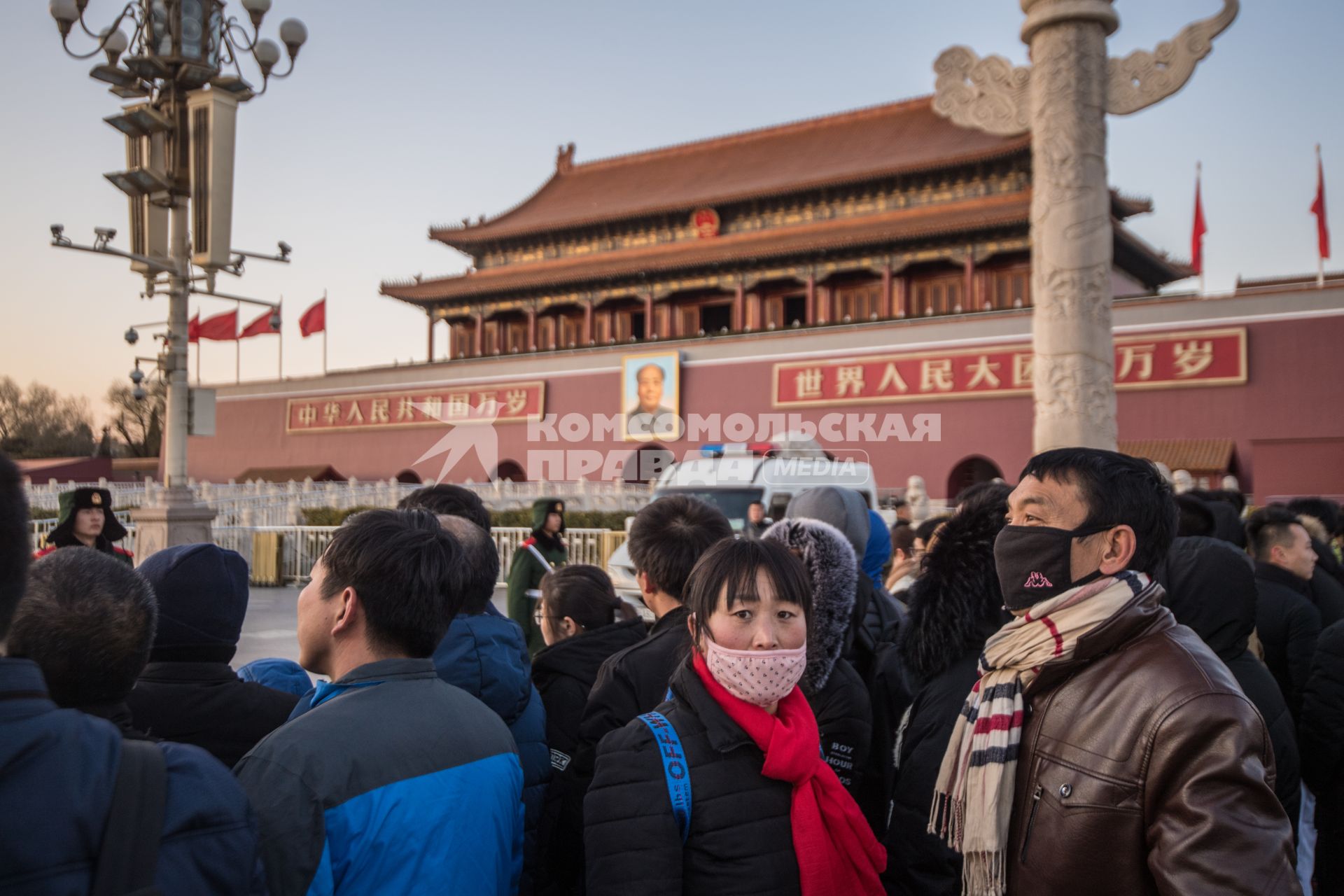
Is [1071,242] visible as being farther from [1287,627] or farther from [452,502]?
[452,502]

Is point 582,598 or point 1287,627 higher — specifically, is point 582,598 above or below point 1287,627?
above

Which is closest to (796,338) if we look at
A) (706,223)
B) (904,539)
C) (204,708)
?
(706,223)

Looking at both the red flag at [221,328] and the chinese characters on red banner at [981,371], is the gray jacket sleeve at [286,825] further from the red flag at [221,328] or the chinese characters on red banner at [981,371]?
the red flag at [221,328]

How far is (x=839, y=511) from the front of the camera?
3518 millimetres

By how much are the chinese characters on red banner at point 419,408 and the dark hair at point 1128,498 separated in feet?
71.8

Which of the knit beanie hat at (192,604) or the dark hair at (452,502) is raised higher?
the dark hair at (452,502)

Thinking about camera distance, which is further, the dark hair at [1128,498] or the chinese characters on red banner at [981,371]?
the chinese characters on red banner at [981,371]

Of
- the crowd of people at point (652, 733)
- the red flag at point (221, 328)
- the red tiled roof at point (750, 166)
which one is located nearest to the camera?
the crowd of people at point (652, 733)

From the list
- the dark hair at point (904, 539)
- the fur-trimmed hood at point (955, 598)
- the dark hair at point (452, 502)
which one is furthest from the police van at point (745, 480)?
the fur-trimmed hood at point (955, 598)

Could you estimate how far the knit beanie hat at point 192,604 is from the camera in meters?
1.91

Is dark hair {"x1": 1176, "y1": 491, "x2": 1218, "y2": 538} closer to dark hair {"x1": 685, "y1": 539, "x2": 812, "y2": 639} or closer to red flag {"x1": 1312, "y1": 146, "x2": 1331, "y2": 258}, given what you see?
dark hair {"x1": 685, "y1": 539, "x2": 812, "y2": 639}

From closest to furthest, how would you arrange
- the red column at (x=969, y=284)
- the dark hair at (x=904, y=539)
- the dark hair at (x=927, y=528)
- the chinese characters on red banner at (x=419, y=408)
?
the dark hair at (x=927, y=528), the dark hair at (x=904, y=539), the red column at (x=969, y=284), the chinese characters on red banner at (x=419, y=408)

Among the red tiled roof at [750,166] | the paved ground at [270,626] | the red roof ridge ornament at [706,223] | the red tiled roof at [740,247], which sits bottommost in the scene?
the paved ground at [270,626]

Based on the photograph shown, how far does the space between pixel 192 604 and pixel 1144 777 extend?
1.80 meters
